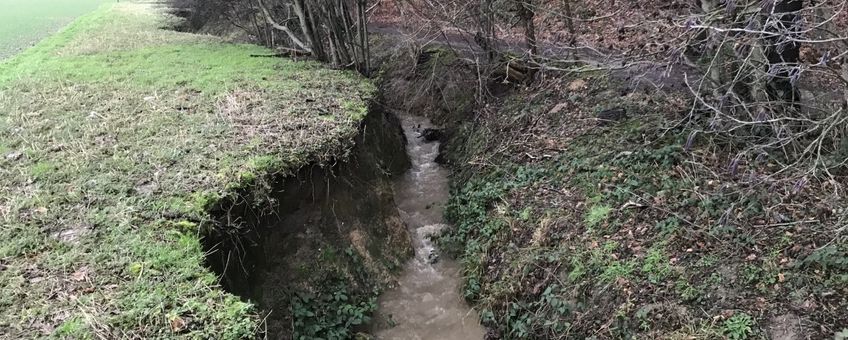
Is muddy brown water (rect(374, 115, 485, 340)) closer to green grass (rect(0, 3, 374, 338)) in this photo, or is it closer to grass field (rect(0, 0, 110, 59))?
green grass (rect(0, 3, 374, 338))

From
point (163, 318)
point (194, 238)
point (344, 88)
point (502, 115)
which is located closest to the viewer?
point (163, 318)

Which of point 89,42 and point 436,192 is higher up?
point 89,42

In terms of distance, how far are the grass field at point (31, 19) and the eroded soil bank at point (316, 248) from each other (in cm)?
1247

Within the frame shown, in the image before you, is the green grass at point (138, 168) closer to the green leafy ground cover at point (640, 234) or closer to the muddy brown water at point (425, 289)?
the muddy brown water at point (425, 289)

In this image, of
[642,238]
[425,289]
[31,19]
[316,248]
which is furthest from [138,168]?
[31,19]

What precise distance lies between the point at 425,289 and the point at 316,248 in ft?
5.23

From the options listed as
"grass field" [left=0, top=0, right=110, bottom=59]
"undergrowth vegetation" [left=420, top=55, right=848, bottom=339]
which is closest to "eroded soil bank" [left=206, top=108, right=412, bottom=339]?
"undergrowth vegetation" [left=420, top=55, right=848, bottom=339]

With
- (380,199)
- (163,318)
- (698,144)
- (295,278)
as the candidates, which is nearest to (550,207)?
(698,144)

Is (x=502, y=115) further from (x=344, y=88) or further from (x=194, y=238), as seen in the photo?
(x=194, y=238)

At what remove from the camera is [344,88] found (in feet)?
32.9

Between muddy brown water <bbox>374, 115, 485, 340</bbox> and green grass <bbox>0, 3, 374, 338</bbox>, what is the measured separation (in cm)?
197

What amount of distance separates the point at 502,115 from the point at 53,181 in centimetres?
765

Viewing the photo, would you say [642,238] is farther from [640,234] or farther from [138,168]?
[138,168]

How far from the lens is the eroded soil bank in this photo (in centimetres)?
603
